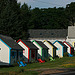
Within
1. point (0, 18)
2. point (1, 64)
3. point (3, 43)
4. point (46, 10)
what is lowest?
point (1, 64)

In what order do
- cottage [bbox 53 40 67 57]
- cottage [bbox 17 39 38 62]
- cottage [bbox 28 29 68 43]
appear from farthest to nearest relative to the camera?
1. cottage [bbox 28 29 68 43]
2. cottage [bbox 53 40 67 57]
3. cottage [bbox 17 39 38 62]

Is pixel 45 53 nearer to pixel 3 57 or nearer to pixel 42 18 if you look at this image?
pixel 3 57

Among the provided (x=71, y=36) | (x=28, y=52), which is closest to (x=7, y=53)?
(x=28, y=52)

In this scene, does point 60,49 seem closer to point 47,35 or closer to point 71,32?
point 71,32

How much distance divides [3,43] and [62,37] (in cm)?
5177

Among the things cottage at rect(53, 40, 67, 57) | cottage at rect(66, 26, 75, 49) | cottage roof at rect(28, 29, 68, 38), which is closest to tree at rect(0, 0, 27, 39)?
cottage roof at rect(28, 29, 68, 38)

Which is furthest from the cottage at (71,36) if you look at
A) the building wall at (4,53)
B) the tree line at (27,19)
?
the building wall at (4,53)

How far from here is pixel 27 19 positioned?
312 feet

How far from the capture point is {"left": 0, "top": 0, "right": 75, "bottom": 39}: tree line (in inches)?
2714

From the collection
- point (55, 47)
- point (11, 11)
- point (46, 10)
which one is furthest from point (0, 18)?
point (46, 10)

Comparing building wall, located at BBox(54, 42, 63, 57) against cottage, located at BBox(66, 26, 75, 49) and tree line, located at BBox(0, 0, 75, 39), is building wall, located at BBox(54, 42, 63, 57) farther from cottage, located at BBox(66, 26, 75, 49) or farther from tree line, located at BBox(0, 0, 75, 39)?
cottage, located at BBox(66, 26, 75, 49)

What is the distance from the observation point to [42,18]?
117000 mm

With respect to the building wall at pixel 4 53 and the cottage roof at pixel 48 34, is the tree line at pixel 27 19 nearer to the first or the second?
the cottage roof at pixel 48 34

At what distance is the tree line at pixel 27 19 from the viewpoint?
226ft
